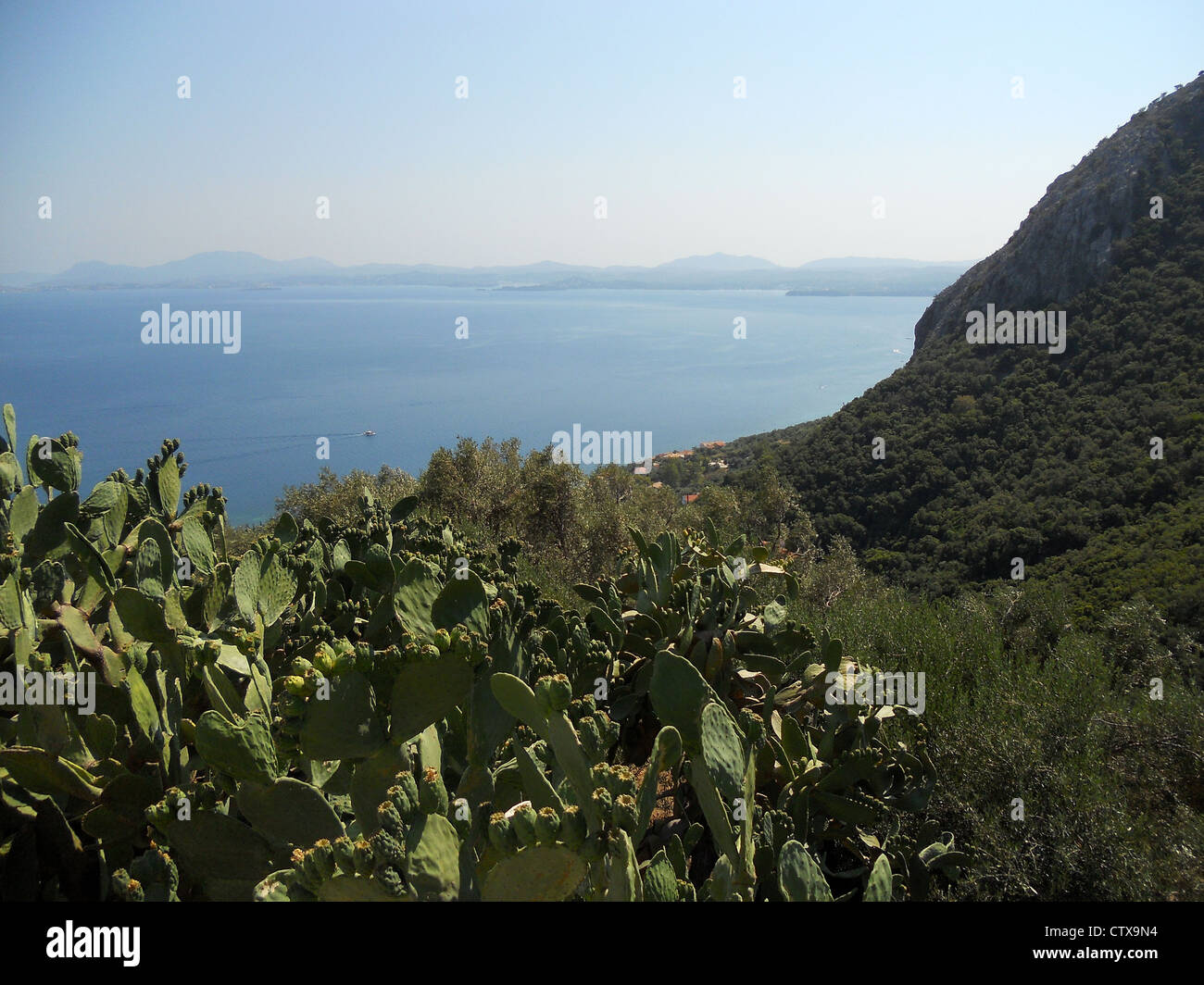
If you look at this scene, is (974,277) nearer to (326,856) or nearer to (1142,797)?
(1142,797)

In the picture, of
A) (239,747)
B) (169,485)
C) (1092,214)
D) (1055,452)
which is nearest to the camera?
(239,747)

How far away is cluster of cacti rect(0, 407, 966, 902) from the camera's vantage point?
126cm

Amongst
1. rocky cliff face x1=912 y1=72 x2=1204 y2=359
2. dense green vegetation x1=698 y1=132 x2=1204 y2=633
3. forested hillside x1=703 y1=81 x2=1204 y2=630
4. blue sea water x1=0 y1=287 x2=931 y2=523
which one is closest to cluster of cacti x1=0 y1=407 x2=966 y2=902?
forested hillside x1=703 y1=81 x2=1204 y2=630

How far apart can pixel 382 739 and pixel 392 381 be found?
88.7 m

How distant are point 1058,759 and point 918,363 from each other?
38933 mm

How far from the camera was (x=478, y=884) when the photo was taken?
1.34 metres

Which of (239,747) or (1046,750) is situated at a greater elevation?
(239,747)

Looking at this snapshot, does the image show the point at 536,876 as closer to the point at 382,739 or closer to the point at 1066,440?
the point at 382,739

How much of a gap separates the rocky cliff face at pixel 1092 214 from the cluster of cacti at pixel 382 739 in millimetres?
41049

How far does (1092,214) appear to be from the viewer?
37125 mm

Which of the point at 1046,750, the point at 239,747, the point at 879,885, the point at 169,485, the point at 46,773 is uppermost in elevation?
the point at 169,485

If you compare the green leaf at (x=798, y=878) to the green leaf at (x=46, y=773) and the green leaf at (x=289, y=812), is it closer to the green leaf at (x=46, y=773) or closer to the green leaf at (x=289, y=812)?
the green leaf at (x=289, y=812)

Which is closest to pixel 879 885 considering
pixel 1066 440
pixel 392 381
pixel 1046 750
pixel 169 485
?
pixel 1046 750
